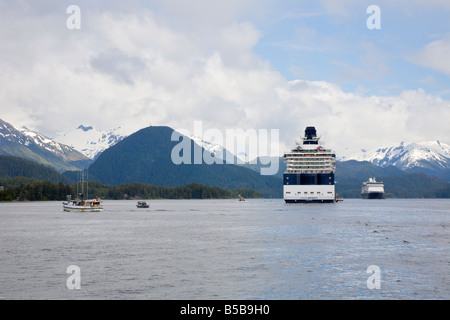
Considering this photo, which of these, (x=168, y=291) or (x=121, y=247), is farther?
(x=121, y=247)

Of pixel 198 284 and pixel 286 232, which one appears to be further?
pixel 286 232

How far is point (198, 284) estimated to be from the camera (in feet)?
161

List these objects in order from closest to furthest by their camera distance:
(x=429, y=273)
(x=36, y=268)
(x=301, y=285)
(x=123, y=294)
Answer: (x=123, y=294) → (x=301, y=285) → (x=429, y=273) → (x=36, y=268)

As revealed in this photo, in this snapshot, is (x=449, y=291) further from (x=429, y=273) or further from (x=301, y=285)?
(x=301, y=285)

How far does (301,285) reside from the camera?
48062 mm

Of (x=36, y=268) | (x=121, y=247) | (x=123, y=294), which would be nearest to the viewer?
(x=123, y=294)

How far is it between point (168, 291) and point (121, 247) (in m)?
34.2
